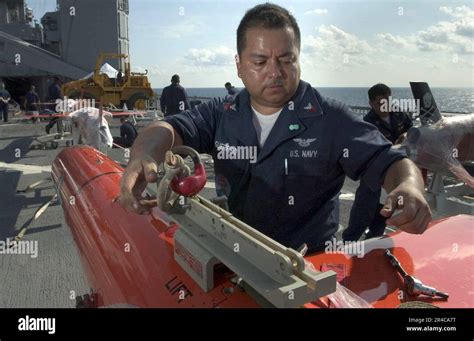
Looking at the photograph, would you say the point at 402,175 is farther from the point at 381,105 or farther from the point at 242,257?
the point at 381,105

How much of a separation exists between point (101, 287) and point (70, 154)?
2368mm

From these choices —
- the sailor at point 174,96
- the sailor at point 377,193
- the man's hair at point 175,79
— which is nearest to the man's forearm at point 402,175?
the sailor at point 377,193

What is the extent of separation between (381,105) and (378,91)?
0.17 m

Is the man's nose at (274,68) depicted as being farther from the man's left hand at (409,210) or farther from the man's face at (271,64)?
the man's left hand at (409,210)

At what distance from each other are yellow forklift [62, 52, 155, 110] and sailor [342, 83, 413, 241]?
19891 mm

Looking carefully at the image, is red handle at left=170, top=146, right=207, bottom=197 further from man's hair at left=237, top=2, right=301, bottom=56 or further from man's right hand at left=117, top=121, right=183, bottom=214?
man's hair at left=237, top=2, right=301, bottom=56

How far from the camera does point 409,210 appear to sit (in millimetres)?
1303

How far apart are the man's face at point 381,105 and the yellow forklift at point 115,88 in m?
19.9

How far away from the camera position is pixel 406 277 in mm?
1695

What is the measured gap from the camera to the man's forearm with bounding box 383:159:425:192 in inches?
59.2

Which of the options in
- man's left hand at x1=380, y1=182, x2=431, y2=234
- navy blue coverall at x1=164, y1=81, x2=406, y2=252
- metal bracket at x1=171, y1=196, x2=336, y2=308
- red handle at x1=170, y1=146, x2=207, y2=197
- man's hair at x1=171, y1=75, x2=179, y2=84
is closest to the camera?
metal bracket at x1=171, y1=196, x2=336, y2=308

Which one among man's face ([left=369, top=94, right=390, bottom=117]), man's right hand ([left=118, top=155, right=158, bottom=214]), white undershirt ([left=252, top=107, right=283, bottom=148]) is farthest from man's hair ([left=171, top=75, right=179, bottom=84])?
man's right hand ([left=118, top=155, right=158, bottom=214])

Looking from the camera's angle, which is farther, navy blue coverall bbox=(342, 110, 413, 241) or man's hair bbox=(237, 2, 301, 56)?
navy blue coverall bbox=(342, 110, 413, 241)
